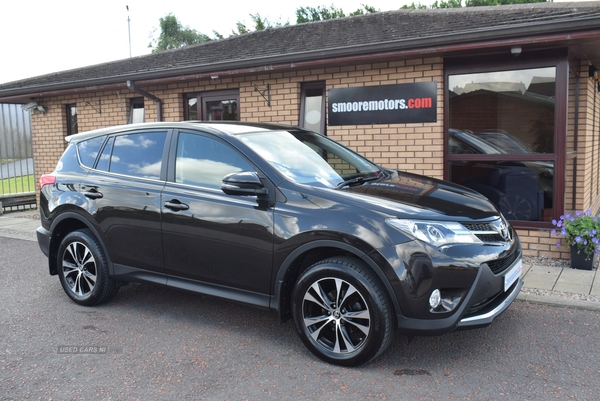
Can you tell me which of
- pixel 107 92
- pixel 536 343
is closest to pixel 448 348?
pixel 536 343

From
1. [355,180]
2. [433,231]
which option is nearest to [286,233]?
[355,180]

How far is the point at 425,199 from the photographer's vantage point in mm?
3900

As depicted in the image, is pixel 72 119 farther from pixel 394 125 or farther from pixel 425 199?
pixel 425 199

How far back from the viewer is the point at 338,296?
3.70m

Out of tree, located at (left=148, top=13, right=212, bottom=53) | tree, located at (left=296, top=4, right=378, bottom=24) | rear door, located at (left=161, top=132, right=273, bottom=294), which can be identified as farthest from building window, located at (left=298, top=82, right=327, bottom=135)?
tree, located at (left=148, top=13, right=212, bottom=53)

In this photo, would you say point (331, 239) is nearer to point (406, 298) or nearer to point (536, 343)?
point (406, 298)

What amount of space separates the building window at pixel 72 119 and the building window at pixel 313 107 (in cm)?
580

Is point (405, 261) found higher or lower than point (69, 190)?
lower

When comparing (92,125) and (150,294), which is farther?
(92,125)

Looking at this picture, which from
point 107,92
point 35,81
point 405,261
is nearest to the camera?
point 405,261

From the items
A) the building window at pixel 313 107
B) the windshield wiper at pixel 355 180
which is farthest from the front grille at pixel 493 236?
the building window at pixel 313 107

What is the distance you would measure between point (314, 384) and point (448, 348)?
3.82 feet

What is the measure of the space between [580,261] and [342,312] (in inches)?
148

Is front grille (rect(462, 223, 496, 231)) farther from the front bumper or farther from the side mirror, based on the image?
the side mirror
